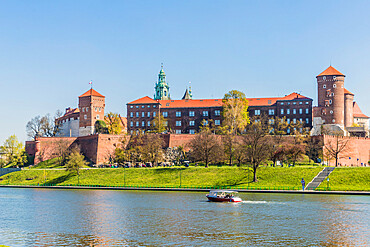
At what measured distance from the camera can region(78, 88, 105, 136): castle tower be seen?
12094 cm

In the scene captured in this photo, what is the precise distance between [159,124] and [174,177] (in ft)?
129

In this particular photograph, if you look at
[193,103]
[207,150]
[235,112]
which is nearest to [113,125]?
[193,103]

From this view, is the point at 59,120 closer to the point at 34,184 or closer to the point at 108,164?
the point at 108,164

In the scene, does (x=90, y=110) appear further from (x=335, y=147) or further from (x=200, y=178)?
(x=335, y=147)

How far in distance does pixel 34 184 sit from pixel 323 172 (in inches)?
1948

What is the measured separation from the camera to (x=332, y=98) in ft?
352

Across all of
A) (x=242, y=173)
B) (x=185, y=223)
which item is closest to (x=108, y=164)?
(x=242, y=173)

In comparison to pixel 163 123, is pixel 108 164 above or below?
below

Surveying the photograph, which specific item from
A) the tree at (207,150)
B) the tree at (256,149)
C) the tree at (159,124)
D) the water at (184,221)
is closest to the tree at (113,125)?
the tree at (159,124)

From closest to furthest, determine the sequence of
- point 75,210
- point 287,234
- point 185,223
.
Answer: point 287,234 < point 185,223 < point 75,210

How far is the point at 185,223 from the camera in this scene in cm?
3956

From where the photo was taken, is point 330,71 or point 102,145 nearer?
point 102,145

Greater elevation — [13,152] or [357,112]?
[357,112]

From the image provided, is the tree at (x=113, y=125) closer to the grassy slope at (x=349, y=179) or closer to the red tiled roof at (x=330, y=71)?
the red tiled roof at (x=330, y=71)
